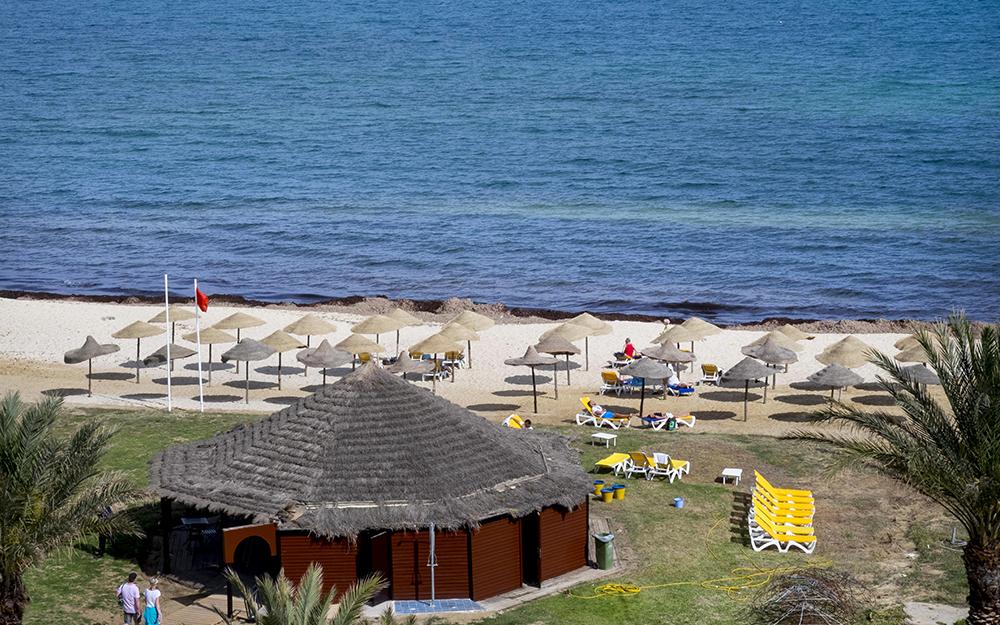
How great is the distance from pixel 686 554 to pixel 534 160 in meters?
79.3

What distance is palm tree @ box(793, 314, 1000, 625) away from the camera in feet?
64.4

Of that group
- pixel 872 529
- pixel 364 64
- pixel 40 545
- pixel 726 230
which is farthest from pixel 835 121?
pixel 40 545

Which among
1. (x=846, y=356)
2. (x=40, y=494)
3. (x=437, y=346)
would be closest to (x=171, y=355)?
(x=437, y=346)

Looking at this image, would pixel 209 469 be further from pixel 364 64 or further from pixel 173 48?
pixel 173 48

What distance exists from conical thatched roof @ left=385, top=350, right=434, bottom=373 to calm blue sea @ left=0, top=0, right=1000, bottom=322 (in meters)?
23.3

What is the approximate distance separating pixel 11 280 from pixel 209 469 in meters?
46.7

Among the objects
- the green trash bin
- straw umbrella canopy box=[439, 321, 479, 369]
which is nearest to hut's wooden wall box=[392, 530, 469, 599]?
the green trash bin

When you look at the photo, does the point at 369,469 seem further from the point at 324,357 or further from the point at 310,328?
the point at 310,328

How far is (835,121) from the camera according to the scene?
368 feet

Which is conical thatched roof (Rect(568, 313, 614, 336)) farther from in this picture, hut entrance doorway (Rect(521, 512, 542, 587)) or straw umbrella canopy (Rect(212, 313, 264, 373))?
hut entrance doorway (Rect(521, 512, 542, 587))

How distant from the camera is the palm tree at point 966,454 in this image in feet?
64.4

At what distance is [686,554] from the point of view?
2628cm

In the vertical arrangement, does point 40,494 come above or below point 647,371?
below

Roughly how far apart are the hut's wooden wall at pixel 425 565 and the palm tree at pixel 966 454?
729 centimetres
